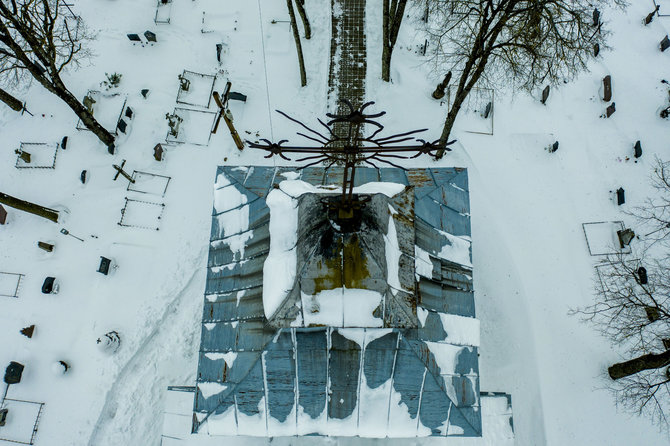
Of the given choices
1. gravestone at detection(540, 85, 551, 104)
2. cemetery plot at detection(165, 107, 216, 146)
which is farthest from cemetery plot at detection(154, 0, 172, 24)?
gravestone at detection(540, 85, 551, 104)

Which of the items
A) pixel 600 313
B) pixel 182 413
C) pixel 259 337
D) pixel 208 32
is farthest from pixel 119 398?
pixel 600 313

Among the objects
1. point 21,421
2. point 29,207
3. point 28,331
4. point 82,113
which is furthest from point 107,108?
point 21,421

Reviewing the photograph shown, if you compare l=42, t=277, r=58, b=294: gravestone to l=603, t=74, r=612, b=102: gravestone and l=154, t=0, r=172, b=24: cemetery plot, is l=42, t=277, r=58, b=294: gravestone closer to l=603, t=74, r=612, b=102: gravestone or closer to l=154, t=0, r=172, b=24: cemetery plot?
l=154, t=0, r=172, b=24: cemetery plot

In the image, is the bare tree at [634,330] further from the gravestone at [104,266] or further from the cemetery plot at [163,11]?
the cemetery plot at [163,11]

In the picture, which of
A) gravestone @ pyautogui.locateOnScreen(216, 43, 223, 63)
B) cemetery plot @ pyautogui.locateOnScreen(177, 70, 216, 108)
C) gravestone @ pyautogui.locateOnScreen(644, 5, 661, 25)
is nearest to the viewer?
cemetery plot @ pyautogui.locateOnScreen(177, 70, 216, 108)

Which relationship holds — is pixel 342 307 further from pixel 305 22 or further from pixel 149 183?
pixel 305 22

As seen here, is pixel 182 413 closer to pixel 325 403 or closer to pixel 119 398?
pixel 119 398
